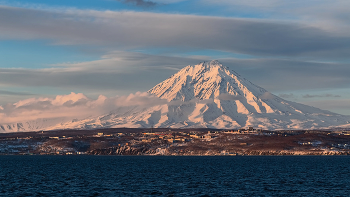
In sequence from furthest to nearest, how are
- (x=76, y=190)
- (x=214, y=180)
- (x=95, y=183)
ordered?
(x=214, y=180), (x=95, y=183), (x=76, y=190)

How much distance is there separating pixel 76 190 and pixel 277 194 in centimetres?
4091

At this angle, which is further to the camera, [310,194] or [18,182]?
[18,182]

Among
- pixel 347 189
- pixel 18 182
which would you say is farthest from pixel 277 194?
pixel 18 182

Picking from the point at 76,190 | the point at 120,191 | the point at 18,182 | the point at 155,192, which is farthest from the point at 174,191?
the point at 18,182

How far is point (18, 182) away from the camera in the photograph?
407 feet

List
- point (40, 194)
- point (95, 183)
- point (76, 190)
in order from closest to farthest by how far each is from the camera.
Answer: point (40, 194) < point (76, 190) < point (95, 183)

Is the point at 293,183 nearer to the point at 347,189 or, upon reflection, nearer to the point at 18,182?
the point at 347,189

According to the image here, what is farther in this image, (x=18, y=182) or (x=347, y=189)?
(x=18, y=182)

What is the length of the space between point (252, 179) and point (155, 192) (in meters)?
40.3

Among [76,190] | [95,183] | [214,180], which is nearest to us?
[76,190]

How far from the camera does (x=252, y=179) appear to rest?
436 feet

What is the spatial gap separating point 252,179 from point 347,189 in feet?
97.5

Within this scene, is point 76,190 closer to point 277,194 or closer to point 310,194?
point 277,194

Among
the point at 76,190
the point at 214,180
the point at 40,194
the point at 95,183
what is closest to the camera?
the point at 40,194
